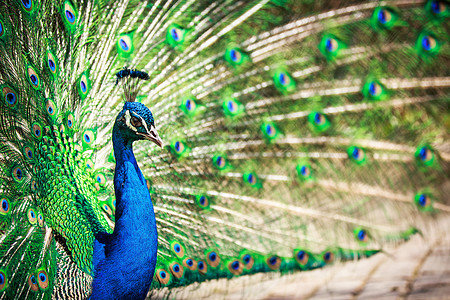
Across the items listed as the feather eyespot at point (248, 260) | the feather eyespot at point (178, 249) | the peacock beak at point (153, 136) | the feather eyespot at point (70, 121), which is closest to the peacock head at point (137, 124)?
the peacock beak at point (153, 136)

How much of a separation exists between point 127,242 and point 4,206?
0.54 metres

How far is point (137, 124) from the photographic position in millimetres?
1655

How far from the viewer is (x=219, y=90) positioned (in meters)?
2.12

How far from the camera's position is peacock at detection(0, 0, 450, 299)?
1.80m

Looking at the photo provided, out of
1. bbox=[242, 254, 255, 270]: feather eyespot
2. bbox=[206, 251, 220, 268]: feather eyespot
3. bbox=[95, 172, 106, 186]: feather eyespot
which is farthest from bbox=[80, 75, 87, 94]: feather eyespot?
bbox=[242, 254, 255, 270]: feather eyespot

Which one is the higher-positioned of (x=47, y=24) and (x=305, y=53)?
(x=47, y=24)

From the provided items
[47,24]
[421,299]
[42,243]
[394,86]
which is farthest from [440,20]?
[42,243]

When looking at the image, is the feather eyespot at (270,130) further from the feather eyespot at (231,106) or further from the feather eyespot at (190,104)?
the feather eyespot at (190,104)

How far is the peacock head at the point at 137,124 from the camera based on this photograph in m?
1.63

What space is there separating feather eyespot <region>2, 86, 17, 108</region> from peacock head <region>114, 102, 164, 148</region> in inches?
17.1

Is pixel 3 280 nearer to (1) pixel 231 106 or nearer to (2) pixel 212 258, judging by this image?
(2) pixel 212 258

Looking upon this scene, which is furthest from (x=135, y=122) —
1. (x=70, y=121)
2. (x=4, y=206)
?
(x=4, y=206)

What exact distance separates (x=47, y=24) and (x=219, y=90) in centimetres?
73

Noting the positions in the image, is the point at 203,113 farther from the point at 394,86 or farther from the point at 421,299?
the point at 421,299
